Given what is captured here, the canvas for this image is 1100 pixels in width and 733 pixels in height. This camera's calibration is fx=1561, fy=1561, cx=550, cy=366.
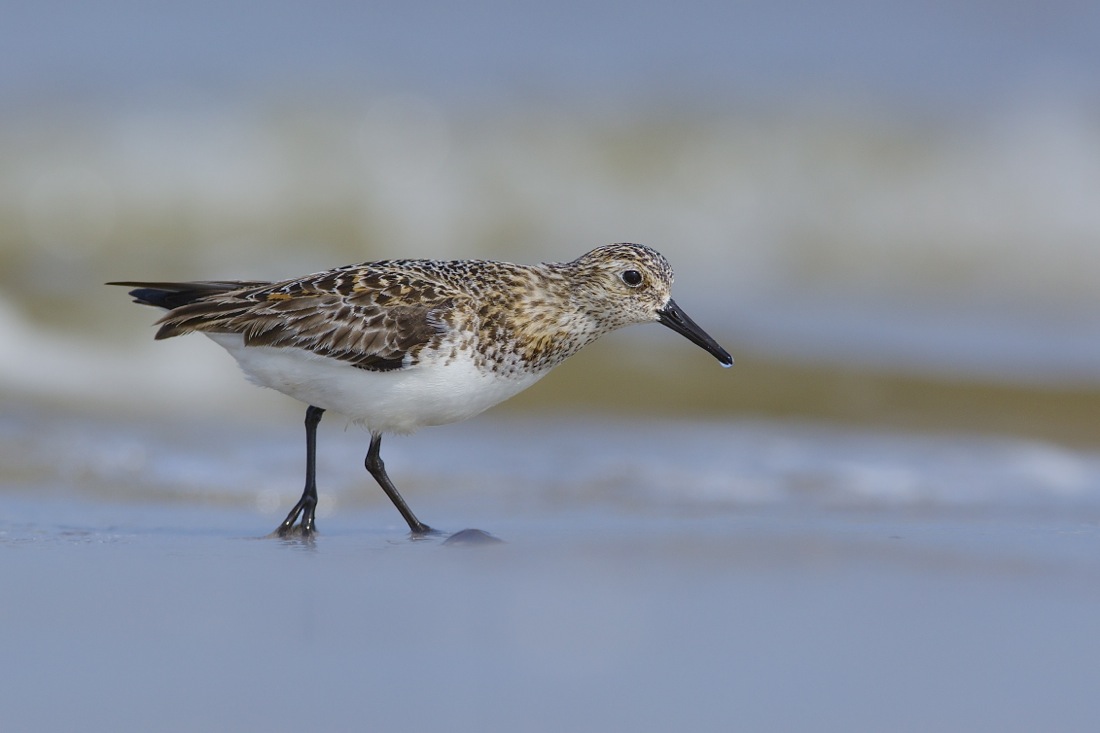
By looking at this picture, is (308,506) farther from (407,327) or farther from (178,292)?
(178,292)

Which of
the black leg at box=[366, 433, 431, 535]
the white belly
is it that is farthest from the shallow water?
the white belly

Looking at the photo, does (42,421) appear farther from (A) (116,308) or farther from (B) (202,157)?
(B) (202,157)

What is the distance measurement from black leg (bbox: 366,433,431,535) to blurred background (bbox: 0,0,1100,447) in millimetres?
5684

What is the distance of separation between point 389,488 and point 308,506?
13.7 inches

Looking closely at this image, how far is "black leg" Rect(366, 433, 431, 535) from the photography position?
21.2 ft

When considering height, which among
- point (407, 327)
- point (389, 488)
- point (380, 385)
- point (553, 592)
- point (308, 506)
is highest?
point (407, 327)

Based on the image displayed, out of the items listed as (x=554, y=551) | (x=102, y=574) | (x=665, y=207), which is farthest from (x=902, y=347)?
(x=102, y=574)

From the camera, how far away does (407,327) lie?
623cm

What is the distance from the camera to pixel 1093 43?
1856 centimetres

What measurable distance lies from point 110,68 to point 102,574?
12.1m

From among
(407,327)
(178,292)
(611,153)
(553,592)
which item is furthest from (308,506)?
(611,153)

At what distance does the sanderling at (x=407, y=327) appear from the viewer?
6.26m

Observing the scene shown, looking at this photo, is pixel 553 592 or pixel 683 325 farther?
pixel 683 325

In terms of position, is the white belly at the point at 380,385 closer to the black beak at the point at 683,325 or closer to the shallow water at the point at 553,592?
the shallow water at the point at 553,592
